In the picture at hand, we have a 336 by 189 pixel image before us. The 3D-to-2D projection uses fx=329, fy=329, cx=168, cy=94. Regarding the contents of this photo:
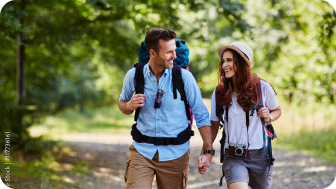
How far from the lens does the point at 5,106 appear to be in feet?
28.6

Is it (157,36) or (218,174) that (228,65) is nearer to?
(157,36)

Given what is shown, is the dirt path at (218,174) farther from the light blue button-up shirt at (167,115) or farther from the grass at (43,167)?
the light blue button-up shirt at (167,115)

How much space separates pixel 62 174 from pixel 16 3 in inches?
161

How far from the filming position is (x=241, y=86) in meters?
3.36

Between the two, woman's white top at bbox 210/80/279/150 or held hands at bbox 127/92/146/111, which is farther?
woman's white top at bbox 210/80/279/150

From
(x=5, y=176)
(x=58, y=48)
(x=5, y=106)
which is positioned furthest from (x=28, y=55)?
(x=5, y=176)

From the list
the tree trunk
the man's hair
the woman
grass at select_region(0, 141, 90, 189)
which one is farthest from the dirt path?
the man's hair

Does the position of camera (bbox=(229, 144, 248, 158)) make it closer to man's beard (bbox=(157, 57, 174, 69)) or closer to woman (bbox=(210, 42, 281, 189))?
woman (bbox=(210, 42, 281, 189))

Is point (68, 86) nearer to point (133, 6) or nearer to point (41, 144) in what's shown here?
point (41, 144)

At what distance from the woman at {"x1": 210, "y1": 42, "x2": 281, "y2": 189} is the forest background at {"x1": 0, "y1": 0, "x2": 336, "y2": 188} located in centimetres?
262

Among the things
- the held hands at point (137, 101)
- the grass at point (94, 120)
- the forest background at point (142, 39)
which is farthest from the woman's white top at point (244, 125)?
the grass at point (94, 120)

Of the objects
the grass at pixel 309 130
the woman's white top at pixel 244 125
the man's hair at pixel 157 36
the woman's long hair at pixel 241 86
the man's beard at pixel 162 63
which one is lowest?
the grass at pixel 309 130

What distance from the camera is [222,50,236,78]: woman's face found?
11.1 ft

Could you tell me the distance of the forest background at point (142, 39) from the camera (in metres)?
7.03
